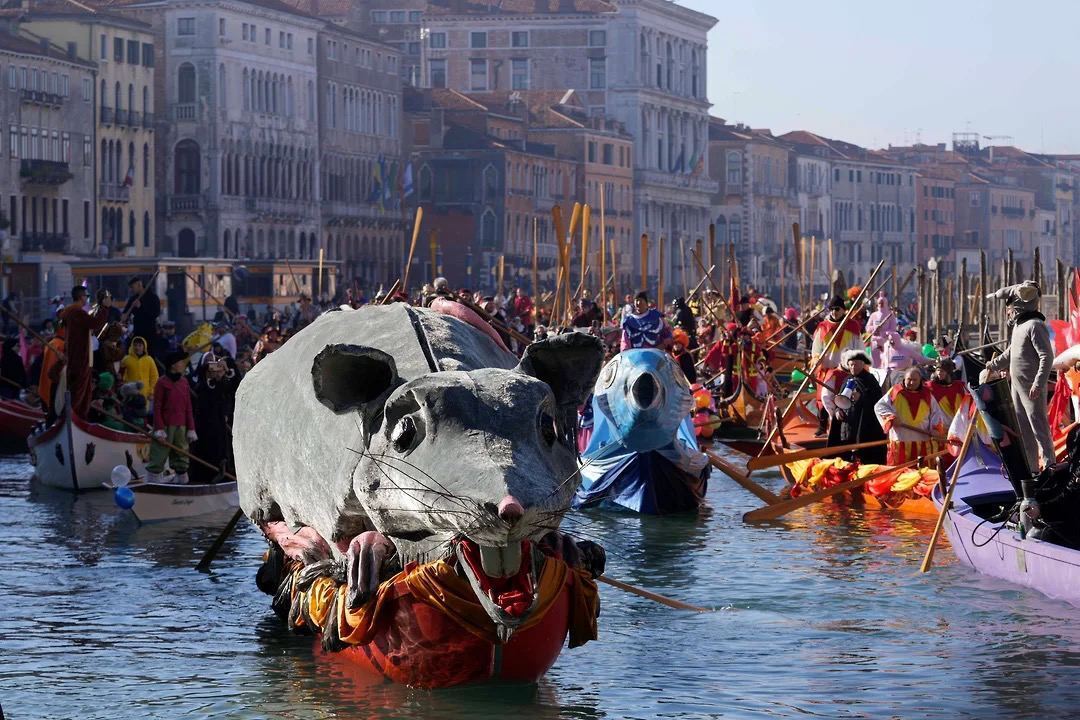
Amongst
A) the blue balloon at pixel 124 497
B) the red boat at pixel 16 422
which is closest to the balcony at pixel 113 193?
the red boat at pixel 16 422

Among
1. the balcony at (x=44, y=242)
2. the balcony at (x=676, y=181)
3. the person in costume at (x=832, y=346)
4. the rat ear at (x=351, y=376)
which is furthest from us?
the balcony at (x=676, y=181)

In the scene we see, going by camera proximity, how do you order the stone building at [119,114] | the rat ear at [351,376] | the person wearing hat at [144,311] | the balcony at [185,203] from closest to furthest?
the rat ear at [351,376] → the person wearing hat at [144,311] → the stone building at [119,114] → the balcony at [185,203]

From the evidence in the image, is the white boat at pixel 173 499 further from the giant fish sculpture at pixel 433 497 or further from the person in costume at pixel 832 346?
the giant fish sculpture at pixel 433 497

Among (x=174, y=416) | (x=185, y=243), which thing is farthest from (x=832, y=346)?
(x=185, y=243)

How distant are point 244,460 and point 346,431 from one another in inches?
73.1

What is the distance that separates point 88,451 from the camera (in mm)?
20781

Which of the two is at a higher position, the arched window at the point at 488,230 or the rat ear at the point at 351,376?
the arched window at the point at 488,230

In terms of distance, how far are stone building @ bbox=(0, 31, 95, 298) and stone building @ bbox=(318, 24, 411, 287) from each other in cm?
1843

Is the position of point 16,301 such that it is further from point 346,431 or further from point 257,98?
point 346,431

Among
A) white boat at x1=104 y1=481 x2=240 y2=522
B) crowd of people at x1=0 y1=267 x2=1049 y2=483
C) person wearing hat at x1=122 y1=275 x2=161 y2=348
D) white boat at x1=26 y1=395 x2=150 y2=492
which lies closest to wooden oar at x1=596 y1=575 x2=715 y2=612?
crowd of people at x1=0 y1=267 x2=1049 y2=483

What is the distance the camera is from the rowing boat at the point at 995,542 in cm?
1373

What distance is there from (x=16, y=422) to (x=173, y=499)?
28.9 ft

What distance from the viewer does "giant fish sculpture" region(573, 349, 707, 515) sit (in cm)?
1838

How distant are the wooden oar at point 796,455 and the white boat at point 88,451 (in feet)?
19.0
